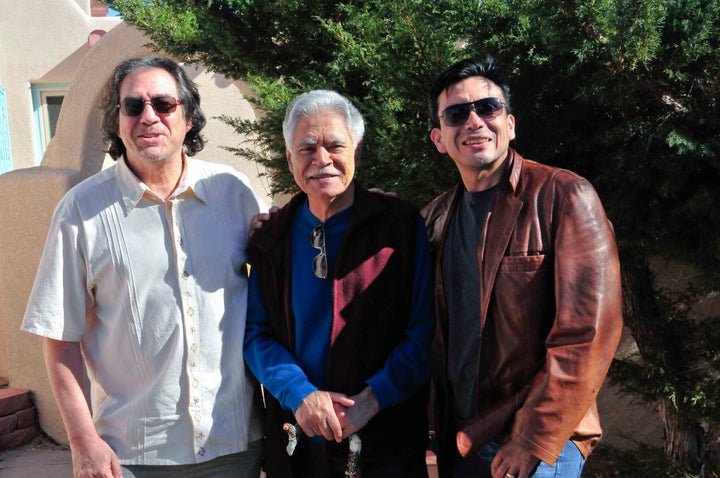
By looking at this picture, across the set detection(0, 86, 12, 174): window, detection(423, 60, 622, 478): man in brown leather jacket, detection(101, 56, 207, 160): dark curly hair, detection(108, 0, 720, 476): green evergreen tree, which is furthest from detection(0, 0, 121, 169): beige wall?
detection(423, 60, 622, 478): man in brown leather jacket

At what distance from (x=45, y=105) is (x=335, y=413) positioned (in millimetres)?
9996

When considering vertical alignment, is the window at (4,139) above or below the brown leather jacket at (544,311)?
above

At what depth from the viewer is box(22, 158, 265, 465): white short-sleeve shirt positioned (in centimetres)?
222

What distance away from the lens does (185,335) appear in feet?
7.36

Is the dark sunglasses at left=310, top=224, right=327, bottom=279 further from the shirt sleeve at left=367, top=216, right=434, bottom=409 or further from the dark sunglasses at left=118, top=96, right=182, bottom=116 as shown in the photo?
the dark sunglasses at left=118, top=96, right=182, bottom=116

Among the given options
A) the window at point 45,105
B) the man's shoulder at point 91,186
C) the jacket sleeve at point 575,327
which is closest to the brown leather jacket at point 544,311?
the jacket sleeve at point 575,327

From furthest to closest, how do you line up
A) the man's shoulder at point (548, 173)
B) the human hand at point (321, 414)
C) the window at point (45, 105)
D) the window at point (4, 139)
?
the window at point (45, 105)
the window at point (4, 139)
the human hand at point (321, 414)
the man's shoulder at point (548, 173)

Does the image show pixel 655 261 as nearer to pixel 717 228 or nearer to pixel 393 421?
pixel 717 228

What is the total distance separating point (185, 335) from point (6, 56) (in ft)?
32.4

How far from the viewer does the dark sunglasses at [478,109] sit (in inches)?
85.1

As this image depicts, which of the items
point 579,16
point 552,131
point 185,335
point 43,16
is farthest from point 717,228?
point 43,16

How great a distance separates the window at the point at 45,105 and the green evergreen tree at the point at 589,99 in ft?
24.9

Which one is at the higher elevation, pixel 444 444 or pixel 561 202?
pixel 561 202

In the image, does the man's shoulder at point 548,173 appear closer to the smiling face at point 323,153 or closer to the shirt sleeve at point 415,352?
the shirt sleeve at point 415,352
